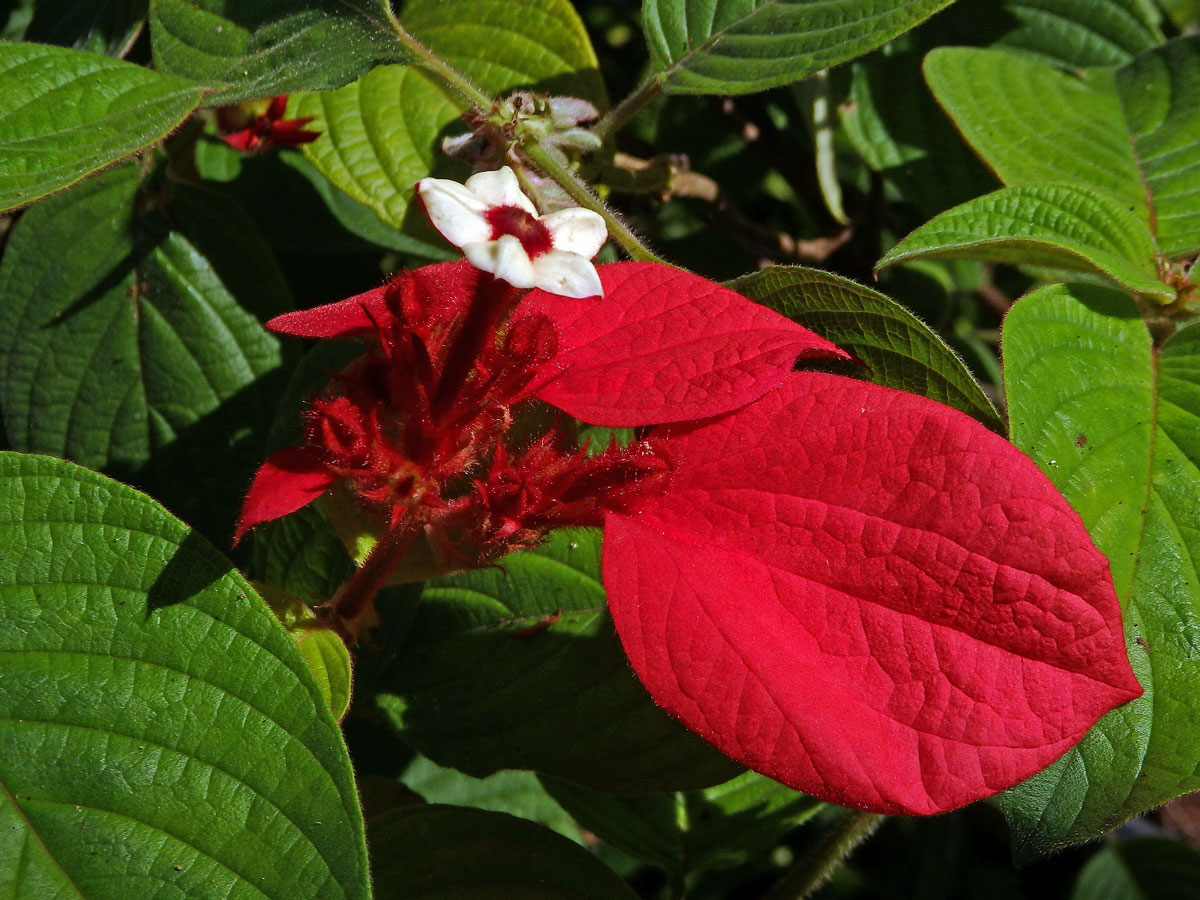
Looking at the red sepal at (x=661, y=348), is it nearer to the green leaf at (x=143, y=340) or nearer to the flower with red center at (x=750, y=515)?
the flower with red center at (x=750, y=515)

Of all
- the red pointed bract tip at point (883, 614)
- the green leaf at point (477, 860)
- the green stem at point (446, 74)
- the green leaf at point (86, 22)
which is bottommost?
the green leaf at point (477, 860)

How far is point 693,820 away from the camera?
1.04 meters

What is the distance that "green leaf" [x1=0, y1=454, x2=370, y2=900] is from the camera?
56cm

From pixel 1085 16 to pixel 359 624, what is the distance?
108 cm

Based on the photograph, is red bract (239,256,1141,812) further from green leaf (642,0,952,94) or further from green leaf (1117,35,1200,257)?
green leaf (1117,35,1200,257)

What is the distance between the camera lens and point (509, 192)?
554mm

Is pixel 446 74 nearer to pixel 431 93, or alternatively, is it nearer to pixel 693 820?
pixel 431 93

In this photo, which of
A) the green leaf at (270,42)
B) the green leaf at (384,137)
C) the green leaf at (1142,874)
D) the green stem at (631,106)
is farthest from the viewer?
the green leaf at (1142,874)

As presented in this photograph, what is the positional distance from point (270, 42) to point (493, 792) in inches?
35.2

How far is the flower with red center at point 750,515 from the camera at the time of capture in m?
0.54

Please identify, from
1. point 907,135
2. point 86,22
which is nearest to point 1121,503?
point 907,135

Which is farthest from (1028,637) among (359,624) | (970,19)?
(970,19)

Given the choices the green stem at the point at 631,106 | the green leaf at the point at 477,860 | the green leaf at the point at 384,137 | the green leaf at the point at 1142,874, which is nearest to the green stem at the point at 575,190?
the green stem at the point at 631,106

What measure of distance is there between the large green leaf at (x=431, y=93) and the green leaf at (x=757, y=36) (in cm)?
13
